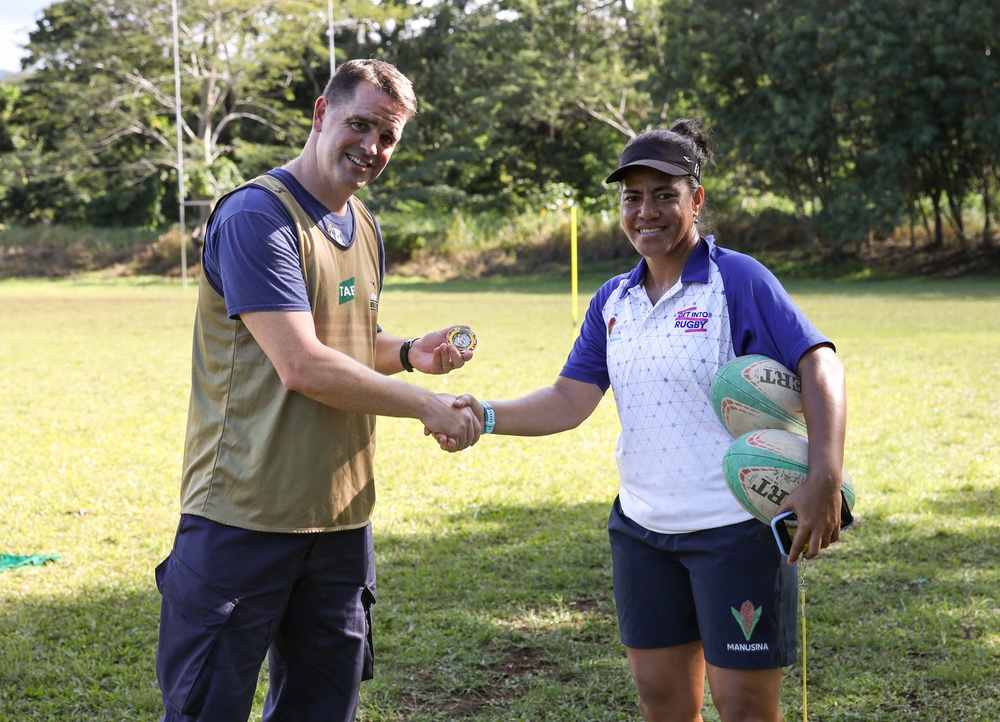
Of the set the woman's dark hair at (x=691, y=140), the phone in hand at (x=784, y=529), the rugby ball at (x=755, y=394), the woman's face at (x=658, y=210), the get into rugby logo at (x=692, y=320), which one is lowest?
the phone in hand at (x=784, y=529)

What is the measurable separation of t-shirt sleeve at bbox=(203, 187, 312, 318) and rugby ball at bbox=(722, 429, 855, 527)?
1.27 metres

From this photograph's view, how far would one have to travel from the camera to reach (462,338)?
4000 millimetres

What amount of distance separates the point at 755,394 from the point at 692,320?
12.7 inches

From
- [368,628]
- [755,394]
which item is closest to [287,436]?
[368,628]

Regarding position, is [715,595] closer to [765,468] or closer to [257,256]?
[765,468]

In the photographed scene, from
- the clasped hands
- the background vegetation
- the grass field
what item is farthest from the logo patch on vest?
the background vegetation

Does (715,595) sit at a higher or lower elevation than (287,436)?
lower

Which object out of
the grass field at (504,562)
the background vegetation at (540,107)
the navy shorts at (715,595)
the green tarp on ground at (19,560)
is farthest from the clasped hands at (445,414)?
the background vegetation at (540,107)

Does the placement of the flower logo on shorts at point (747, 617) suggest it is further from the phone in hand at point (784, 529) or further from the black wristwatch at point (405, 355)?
the black wristwatch at point (405, 355)

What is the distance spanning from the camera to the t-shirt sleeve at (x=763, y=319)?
2.92 m

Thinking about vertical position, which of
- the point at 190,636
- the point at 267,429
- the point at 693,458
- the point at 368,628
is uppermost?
the point at 267,429

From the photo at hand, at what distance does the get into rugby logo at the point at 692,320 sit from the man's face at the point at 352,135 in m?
1.02

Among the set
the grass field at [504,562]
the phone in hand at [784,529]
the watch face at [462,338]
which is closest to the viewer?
the phone in hand at [784,529]

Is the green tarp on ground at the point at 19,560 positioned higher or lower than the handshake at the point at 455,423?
lower
